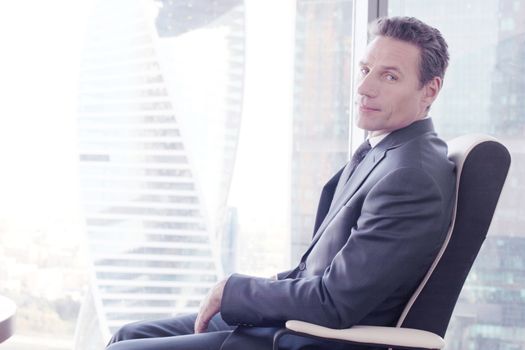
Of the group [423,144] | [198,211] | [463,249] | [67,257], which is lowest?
[67,257]


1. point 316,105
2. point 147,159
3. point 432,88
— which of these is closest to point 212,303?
point 432,88

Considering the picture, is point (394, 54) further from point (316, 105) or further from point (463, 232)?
point (316, 105)

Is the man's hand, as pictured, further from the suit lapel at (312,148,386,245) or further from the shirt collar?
the shirt collar

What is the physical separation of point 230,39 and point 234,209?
86cm

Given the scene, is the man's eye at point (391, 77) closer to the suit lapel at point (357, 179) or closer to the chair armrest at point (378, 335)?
the suit lapel at point (357, 179)

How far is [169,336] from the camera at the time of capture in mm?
1801

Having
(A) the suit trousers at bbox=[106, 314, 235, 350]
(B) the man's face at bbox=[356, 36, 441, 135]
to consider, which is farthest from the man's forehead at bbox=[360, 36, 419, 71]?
(A) the suit trousers at bbox=[106, 314, 235, 350]

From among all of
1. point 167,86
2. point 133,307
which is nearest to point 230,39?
point 167,86

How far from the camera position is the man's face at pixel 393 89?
1733 mm

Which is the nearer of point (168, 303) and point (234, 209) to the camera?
point (234, 209)

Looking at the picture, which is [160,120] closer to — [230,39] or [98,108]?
[98,108]

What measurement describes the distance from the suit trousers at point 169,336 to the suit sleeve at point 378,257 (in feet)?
0.53

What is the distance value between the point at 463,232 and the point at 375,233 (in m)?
0.21

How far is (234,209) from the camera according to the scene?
3500mm
